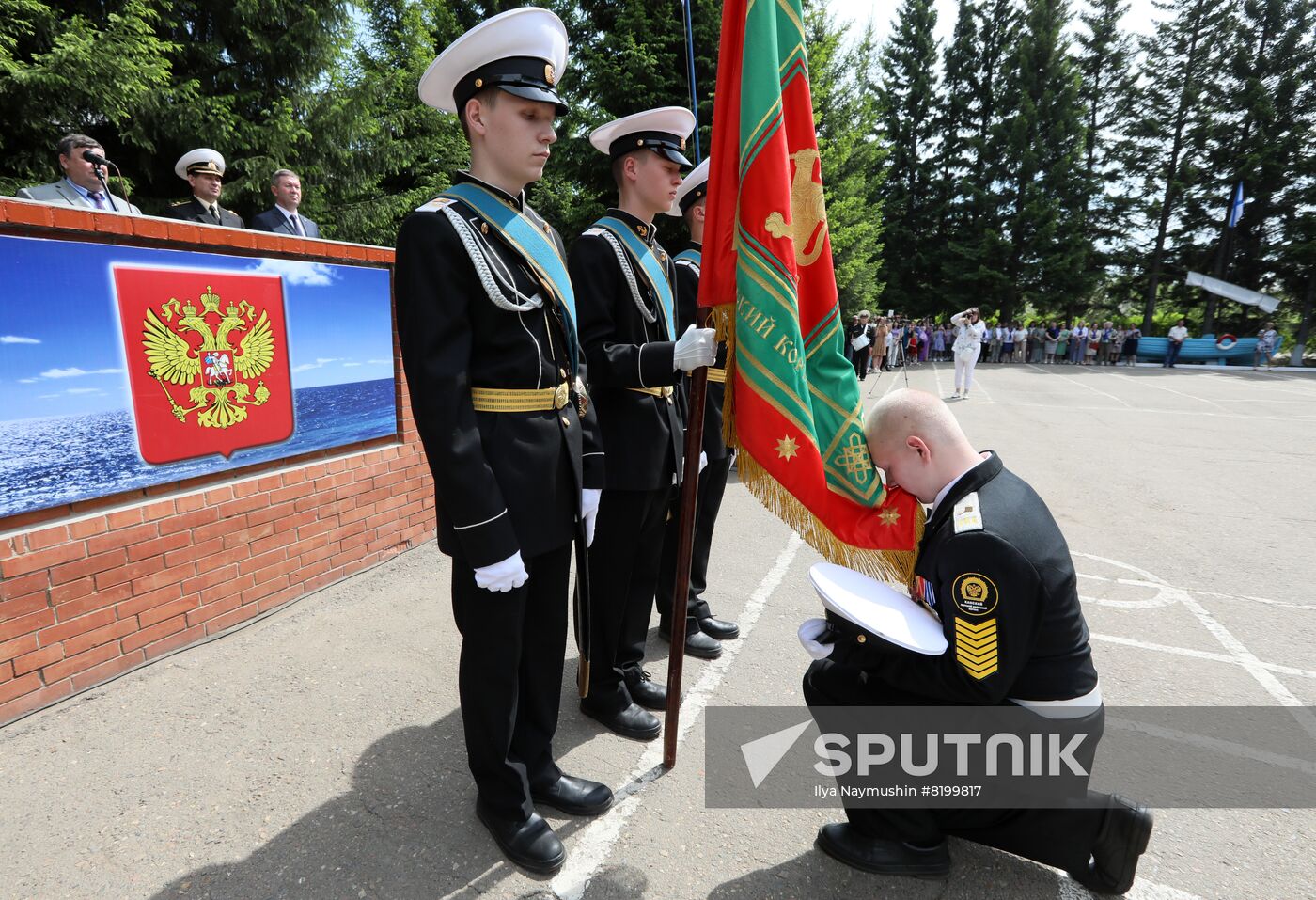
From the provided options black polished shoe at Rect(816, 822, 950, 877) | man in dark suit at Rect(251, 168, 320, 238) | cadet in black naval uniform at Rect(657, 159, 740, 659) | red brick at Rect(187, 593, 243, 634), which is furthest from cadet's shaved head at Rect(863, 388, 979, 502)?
man in dark suit at Rect(251, 168, 320, 238)

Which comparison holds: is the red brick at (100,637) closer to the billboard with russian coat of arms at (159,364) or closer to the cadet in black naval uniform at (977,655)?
the billboard with russian coat of arms at (159,364)

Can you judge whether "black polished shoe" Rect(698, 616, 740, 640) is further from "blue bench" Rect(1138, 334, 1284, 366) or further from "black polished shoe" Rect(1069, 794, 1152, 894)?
"blue bench" Rect(1138, 334, 1284, 366)

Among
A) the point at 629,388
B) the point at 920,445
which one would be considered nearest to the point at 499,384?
the point at 629,388

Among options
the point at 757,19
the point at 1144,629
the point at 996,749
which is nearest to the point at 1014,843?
the point at 996,749

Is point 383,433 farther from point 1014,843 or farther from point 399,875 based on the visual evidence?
point 1014,843

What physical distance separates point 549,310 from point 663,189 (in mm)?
1012

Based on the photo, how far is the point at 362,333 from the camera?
4375mm

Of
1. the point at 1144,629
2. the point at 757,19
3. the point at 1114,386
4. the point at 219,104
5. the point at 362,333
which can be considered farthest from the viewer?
the point at 1114,386

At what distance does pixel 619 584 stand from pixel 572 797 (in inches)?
30.9

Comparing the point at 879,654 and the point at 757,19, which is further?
the point at 757,19

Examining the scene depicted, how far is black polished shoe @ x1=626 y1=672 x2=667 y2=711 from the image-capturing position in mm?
2994

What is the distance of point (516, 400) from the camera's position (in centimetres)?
197

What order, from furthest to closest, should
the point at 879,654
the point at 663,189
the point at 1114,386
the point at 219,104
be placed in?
the point at 1114,386
the point at 219,104
the point at 663,189
the point at 879,654

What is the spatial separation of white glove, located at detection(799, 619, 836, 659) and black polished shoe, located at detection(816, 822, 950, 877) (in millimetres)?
578
